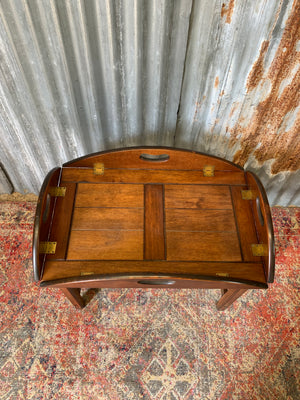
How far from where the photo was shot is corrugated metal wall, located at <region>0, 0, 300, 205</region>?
1.40m

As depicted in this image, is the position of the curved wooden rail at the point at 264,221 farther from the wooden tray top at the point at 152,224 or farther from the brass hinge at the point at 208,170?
the brass hinge at the point at 208,170

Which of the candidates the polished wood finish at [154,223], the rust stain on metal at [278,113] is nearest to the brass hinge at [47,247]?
the polished wood finish at [154,223]

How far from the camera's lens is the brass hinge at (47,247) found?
59.7 inches

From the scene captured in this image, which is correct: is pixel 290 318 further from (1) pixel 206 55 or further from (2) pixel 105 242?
(1) pixel 206 55

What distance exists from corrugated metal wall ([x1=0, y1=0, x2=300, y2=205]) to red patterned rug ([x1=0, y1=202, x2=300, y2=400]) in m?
1.14

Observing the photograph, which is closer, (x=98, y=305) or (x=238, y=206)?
(x=238, y=206)

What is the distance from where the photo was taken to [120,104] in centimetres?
181

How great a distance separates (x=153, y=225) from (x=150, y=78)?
916 mm

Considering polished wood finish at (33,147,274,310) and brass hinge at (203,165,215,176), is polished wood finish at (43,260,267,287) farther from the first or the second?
brass hinge at (203,165,215,176)

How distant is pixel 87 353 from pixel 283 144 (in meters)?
2.17

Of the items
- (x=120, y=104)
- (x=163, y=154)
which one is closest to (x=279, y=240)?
(x=163, y=154)

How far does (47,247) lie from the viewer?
1.54 metres

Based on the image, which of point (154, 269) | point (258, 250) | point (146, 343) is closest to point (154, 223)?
point (154, 269)

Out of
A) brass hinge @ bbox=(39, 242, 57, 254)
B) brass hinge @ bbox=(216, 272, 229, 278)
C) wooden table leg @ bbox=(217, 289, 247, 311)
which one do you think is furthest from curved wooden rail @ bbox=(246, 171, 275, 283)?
brass hinge @ bbox=(39, 242, 57, 254)
